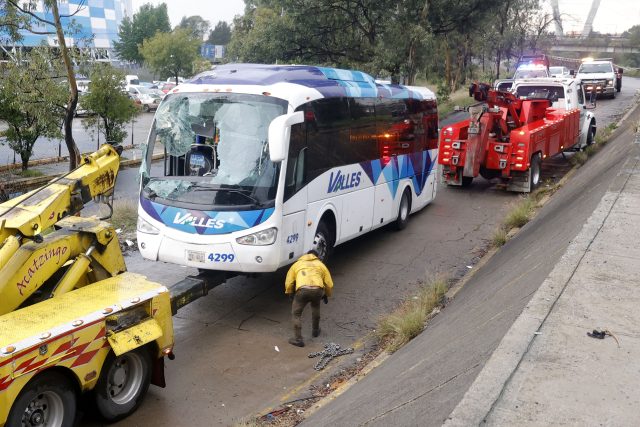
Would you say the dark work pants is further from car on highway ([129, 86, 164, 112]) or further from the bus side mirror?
car on highway ([129, 86, 164, 112])

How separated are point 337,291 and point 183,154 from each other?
130 inches

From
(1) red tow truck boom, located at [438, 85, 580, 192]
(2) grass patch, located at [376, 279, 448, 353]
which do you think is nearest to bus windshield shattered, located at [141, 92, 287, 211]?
(2) grass patch, located at [376, 279, 448, 353]

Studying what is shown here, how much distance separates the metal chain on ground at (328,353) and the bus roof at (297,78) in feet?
12.4

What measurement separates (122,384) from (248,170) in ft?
11.1

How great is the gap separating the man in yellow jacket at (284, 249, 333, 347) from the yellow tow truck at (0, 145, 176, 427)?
1.89 meters

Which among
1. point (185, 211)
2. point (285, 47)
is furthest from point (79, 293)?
point (285, 47)

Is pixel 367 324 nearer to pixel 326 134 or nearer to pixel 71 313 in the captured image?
pixel 326 134

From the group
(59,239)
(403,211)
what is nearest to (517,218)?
(403,211)

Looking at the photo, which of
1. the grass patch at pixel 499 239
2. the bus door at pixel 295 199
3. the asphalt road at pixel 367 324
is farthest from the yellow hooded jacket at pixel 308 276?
the grass patch at pixel 499 239

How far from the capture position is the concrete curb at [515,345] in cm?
473

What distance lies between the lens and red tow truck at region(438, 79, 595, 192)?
51.3ft

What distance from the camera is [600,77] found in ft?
113

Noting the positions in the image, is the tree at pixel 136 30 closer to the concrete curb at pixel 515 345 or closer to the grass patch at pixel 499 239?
the grass patch at pixel 499 239

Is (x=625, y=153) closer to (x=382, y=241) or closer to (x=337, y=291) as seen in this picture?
(x=382, y=241)
